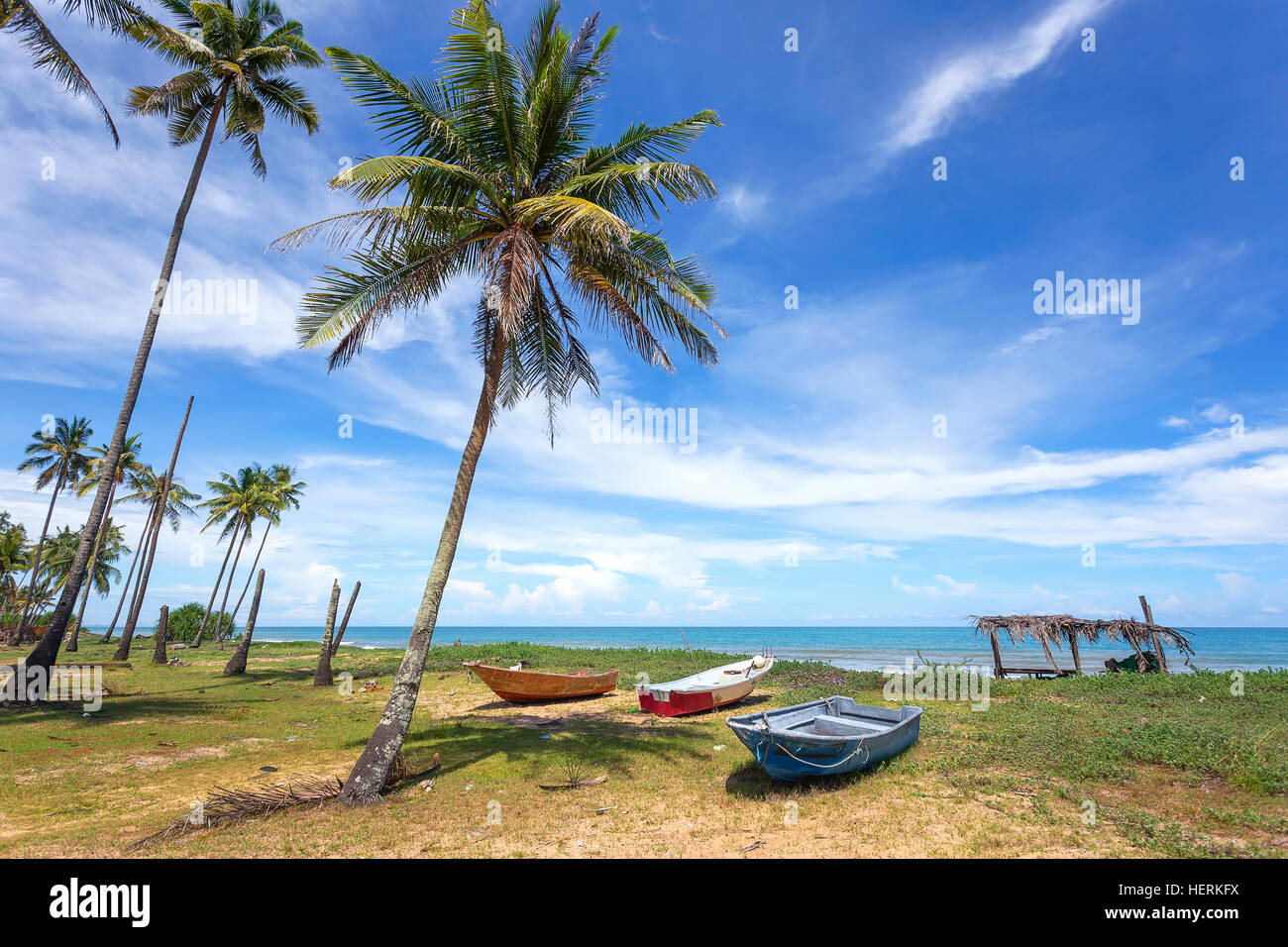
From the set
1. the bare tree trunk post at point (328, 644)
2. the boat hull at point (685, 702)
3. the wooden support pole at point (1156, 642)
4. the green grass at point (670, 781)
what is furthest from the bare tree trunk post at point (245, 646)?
the wooden support pole at point (1156, 642)

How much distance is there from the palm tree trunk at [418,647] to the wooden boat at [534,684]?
682cm

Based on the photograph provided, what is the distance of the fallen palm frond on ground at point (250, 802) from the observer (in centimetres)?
699

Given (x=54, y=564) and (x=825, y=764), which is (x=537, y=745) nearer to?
(x=825, y=764)

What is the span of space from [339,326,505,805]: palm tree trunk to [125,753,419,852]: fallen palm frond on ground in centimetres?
35

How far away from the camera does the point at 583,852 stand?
6.58 metres

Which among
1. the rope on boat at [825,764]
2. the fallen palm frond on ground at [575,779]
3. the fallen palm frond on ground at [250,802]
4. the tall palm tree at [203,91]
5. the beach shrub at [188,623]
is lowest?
the beach shrub at [188,623]

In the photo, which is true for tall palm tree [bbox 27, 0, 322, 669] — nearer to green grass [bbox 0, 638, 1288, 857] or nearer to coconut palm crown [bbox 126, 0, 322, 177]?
coconut palm crown [bbox 126, 0, 322, 177]

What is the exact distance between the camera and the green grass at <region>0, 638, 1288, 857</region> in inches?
→ 266

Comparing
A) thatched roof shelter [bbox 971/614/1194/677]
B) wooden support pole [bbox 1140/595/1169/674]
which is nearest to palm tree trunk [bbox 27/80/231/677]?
thatched roof shelter [bbox 971/614/1194/677]

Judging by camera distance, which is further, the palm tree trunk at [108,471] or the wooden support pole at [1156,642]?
the wooden support pole at [1156,642]

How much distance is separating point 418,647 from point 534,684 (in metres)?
8.85

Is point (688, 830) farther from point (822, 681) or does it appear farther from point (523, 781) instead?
point (822, 681)

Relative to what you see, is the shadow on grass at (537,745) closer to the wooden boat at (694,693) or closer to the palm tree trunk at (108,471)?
the wooden boat at (694,693)
